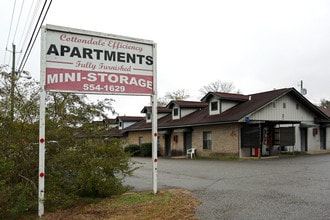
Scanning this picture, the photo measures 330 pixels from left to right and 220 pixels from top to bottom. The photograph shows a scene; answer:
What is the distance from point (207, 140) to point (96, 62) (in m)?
18.9

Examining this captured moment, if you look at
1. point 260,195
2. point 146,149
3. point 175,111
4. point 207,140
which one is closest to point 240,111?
point 207,140

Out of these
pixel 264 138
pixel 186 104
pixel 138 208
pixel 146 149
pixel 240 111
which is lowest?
pixel 146 149

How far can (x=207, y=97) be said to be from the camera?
26469 millimetres

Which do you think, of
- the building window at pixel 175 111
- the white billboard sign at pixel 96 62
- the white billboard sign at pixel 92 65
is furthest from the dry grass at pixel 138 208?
the building window at pixel 175 111

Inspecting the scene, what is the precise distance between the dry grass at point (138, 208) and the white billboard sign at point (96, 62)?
8.65 feet

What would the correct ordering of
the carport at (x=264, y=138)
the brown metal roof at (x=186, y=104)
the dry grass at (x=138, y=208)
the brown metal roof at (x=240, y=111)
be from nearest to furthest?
the dry grass at (x=138, y=208) < the carport at (x=264, y=138) < the brown metal roof at (x=240, y=111) < the brown metal roof at (x=186, y=104)

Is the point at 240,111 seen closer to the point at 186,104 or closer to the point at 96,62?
the point at 186,104

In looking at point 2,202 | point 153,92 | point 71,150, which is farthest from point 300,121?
point 2,202

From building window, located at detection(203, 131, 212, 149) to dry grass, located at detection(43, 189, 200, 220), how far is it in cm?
1730

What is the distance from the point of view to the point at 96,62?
26.9 ft

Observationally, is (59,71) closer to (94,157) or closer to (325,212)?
(94,157)

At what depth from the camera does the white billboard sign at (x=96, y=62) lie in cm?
767

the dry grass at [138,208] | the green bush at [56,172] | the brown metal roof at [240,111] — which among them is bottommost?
the dry grass at [138,208]

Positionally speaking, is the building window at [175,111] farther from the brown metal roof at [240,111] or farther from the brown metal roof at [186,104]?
the brown metal roof at [240,111]
